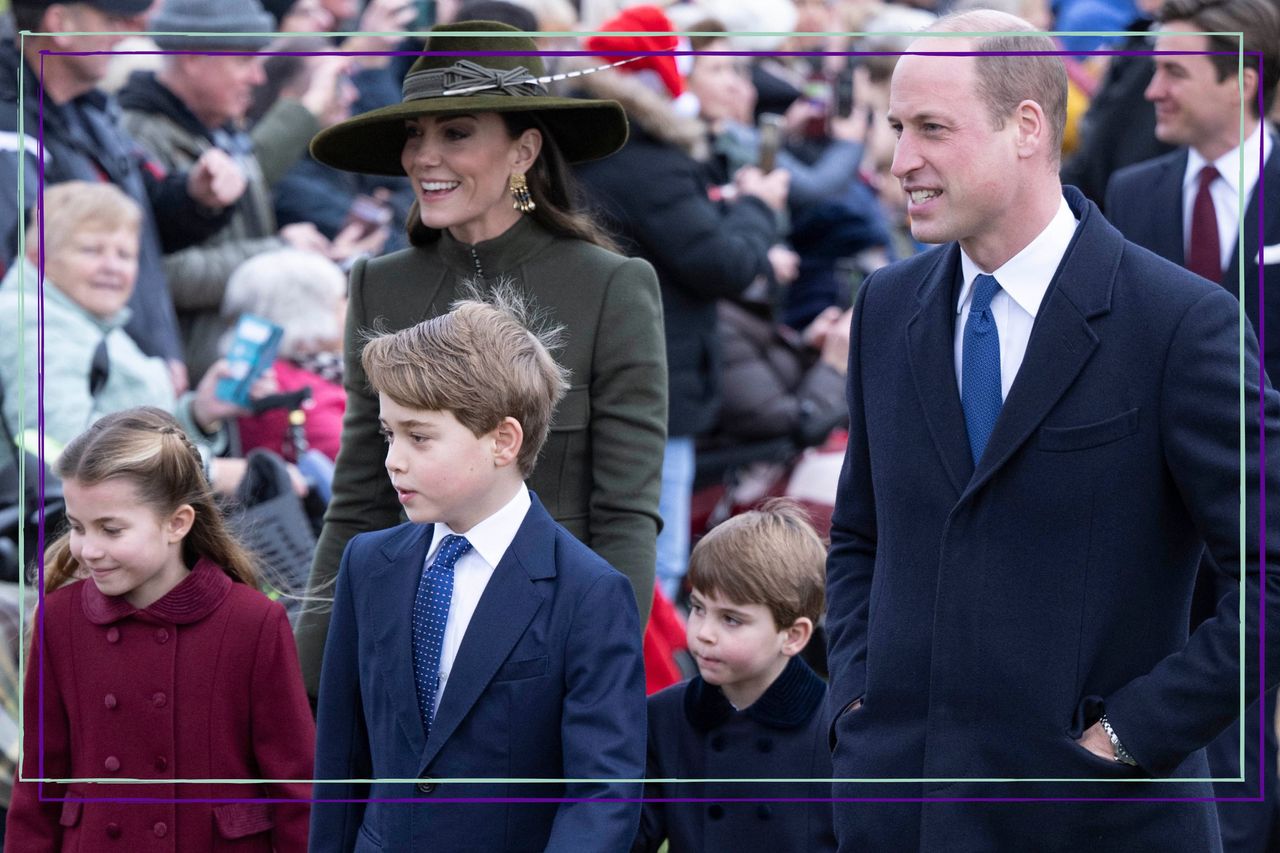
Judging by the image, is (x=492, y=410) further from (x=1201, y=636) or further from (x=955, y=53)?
(x=1201, y=636)

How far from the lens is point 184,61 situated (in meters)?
5.79

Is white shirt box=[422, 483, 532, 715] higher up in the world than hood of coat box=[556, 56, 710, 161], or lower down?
lower down

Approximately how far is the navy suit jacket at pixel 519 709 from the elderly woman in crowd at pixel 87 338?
124cm

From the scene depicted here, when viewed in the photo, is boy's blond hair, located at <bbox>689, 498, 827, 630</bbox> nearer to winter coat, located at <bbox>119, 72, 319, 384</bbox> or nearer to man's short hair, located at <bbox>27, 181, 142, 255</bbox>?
man's short hair, located at <bbox>27, 181, 142, 255</bbox>

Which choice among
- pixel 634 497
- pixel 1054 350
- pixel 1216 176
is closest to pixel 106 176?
pixel 634 497

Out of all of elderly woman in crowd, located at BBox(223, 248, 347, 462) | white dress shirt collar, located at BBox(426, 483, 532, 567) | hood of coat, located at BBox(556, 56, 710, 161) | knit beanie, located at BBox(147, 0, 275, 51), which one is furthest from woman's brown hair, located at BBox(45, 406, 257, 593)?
knit beanie, located at BBox(147, 0, 275, 51)

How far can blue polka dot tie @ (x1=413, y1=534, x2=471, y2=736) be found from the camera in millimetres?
2967

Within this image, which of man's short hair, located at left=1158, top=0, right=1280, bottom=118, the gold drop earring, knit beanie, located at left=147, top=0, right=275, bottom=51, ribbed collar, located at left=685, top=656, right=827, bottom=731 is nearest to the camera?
the gold drop earring

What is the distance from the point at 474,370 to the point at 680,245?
2239 millimetres

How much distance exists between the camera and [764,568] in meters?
3.61

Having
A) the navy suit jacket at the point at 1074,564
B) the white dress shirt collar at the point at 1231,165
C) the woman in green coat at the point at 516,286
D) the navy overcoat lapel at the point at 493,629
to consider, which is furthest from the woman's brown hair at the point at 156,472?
the white dress shirt collar at the point at 1231,165

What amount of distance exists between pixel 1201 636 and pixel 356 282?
1.64m

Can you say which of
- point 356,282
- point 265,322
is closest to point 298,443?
point 265,322

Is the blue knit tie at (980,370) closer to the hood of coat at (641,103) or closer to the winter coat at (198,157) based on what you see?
the hood of coat at (641,103)
